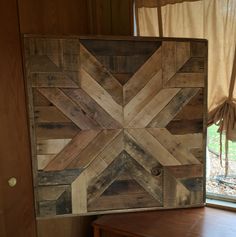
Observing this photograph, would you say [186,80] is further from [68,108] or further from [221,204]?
[221,204]

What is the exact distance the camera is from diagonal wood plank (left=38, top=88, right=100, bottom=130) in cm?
115

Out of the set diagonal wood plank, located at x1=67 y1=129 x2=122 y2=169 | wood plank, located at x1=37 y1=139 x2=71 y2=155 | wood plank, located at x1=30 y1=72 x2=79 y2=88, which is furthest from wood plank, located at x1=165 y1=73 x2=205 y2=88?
wood plank, located at x1=37 y1=139 x2=71 y2=155

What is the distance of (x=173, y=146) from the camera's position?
1.29 m

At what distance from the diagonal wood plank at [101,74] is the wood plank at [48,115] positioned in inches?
9.9

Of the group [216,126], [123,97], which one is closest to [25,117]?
[123,97]

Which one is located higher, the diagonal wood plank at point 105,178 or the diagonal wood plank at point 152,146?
the diagonal wood plank at point 152,146

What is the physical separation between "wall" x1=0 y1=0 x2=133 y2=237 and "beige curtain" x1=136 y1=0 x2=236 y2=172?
45 centimetres

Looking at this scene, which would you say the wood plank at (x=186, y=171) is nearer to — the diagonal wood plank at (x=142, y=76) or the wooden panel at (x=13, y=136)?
the diagonal wood plank at (x=142, y=76)

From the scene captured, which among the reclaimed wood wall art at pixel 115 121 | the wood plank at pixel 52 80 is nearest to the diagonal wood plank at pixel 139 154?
the reclaimed wood wall art at pixel 115 121

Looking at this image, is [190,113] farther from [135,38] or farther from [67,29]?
[67,29]

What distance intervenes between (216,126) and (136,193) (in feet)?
2.04

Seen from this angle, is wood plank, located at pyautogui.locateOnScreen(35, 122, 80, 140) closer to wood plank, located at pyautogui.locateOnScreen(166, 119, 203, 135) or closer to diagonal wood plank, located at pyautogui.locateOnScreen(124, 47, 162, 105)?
diagonal wood plank, located at pyautogui.locateOnScreen(124, 47, 162, 105)

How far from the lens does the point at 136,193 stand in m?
1.29

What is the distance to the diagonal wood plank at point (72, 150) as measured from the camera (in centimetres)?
121
